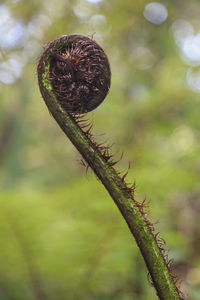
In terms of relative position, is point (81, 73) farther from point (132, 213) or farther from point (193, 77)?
point (193, 77)

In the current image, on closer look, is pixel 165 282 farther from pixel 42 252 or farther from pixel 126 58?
pixel 126 58

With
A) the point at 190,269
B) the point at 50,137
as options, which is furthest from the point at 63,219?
the point at 50,137

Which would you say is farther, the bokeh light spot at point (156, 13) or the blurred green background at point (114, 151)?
the bokeh light spot at point (156, 13)

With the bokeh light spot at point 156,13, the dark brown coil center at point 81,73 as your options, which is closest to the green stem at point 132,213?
the dark brown coil center at point 81,73

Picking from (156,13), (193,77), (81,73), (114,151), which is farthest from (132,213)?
(156,13)

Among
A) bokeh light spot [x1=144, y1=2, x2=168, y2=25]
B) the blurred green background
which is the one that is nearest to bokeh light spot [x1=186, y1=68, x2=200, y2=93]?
the blurred green background

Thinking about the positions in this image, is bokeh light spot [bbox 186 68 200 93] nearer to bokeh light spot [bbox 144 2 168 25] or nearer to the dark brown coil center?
bokeh light spot [bbox 144 2 168 25]

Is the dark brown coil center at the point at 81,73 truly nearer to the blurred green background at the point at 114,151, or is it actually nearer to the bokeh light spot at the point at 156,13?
the blurred green background at the point at 114,151
